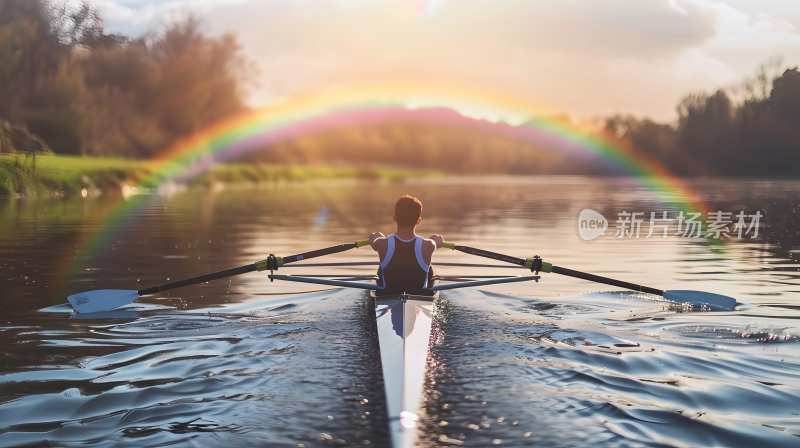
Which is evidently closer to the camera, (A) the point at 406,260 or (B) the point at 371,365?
(B) the point at 371,365

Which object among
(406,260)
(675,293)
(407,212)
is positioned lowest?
(675,293)

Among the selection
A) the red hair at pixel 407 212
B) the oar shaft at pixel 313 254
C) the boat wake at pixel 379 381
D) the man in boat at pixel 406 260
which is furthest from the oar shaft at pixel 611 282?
the oar shaft at pixel 313 254

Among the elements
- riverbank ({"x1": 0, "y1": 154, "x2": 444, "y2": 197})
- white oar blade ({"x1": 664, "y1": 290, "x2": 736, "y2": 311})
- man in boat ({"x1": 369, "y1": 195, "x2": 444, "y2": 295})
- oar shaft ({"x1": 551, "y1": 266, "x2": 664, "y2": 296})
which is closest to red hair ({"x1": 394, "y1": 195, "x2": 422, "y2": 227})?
man in boat ({"x1": 369, "y1": 195, "x2": 444, "y2": 295})

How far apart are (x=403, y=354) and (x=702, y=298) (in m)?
6.61

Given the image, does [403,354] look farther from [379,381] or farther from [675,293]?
[675,293]

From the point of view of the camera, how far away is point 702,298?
10.6 metres

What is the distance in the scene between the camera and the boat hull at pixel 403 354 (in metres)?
5.05

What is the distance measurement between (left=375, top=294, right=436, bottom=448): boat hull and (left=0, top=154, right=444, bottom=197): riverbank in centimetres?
2467

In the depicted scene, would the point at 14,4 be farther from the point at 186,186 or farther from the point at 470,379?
the point at 470,379

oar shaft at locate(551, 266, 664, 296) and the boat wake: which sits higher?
oar shaft at locate(551, 266, 664, 296)

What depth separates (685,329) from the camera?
29.0ft

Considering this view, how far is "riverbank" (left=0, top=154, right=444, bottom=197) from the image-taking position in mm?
39819

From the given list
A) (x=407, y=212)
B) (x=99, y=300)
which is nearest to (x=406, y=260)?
(x=407, y=212)

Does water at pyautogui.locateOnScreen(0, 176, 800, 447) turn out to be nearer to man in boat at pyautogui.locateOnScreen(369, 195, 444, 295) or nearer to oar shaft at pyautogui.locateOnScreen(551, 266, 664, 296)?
oar shaft at pyautogui.locateOnScreen(551, 266, 664, 296)
